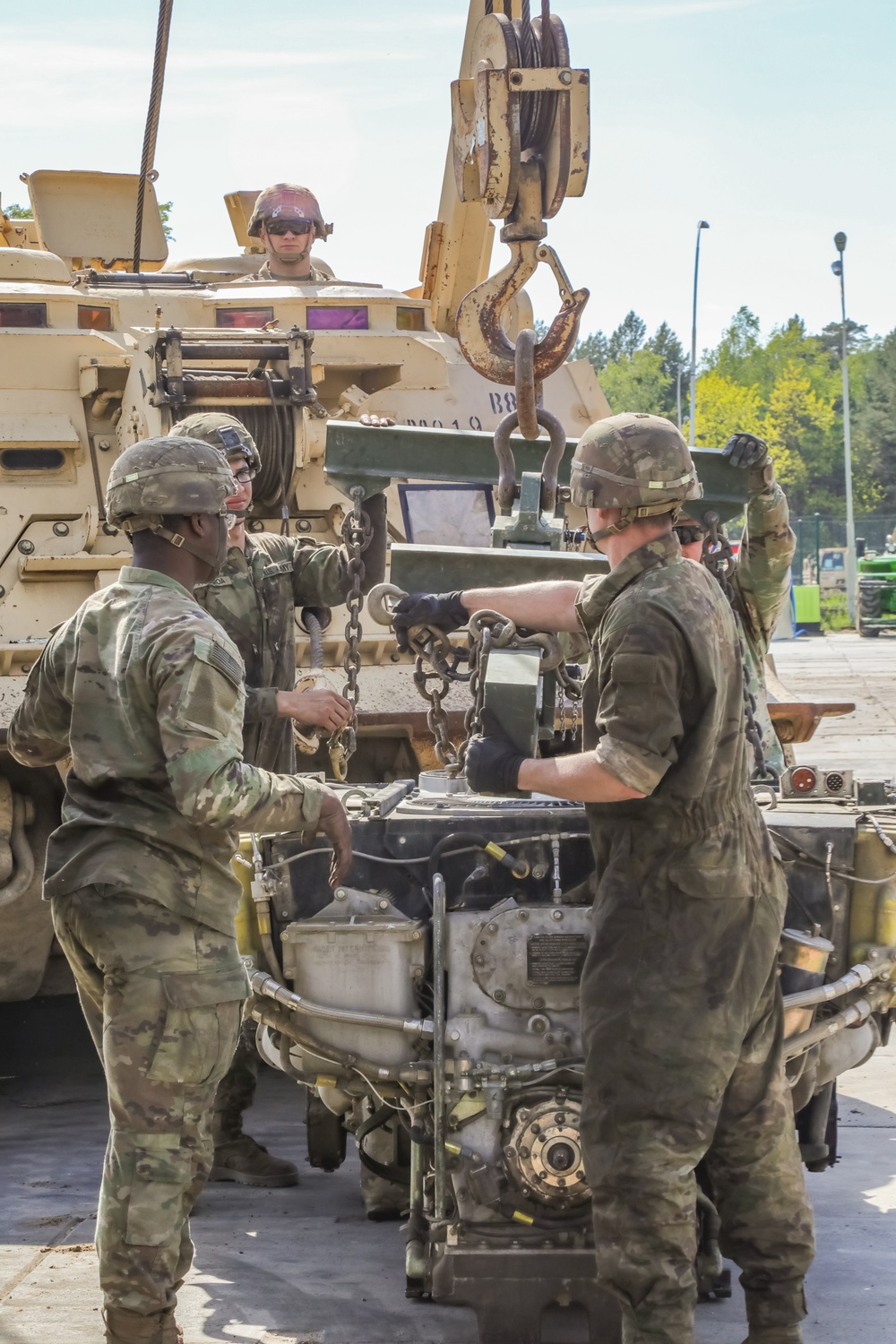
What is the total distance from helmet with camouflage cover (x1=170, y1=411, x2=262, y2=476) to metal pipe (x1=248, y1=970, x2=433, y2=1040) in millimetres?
1716

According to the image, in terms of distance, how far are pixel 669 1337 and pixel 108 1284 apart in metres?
1.14

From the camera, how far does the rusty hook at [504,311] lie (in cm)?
532

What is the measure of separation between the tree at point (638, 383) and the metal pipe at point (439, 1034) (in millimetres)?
76189

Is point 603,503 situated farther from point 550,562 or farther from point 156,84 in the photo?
point 156,84

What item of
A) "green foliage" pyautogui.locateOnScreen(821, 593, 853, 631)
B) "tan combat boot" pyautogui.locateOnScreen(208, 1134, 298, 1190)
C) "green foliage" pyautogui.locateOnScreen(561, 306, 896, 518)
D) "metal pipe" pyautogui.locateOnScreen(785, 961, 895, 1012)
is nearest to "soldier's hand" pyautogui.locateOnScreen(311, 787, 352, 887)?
"metal pipe" pyautogui.locateOnScreen(785, 961, 895, 1012)

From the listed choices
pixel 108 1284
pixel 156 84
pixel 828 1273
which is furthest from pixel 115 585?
pixel 156 84

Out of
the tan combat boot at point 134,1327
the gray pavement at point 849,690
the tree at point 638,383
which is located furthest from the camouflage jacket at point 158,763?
the tree at point 638,383

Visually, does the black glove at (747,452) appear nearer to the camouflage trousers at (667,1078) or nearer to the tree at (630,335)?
the camouflage trousers at (667,1078)

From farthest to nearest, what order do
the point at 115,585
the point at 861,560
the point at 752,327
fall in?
the point at 752,327 → the point at 861,560 → the point at 115,585

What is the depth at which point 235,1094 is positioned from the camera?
5590 mm

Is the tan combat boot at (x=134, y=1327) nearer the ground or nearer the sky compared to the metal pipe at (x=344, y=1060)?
nearer the ground

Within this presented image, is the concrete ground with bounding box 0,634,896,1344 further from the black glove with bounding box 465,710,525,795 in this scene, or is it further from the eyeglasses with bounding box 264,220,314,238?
the eyeglasses with bounding box 264,220,314,238

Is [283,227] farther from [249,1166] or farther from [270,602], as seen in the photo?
[249,1166]

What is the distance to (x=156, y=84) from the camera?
841 centimetres
